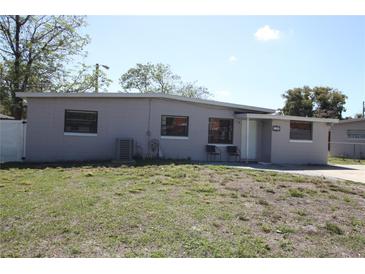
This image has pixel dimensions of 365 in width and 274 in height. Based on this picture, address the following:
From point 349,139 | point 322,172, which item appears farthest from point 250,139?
point 349,139

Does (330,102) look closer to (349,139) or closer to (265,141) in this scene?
(349,139)

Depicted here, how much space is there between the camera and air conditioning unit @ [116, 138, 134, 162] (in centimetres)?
1258

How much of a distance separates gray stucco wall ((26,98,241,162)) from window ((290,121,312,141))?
329cm

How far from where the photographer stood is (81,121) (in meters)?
12.9

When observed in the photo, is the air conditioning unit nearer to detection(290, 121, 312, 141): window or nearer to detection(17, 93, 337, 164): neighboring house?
detection(17, 93, 337, 164): neighboring house

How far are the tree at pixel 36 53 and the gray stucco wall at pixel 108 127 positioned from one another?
9.63 m

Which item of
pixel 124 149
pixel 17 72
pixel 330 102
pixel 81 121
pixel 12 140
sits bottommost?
pixel 124 149

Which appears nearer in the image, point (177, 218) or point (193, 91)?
point (177, 218)

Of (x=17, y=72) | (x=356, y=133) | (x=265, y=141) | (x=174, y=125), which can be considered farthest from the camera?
(x=356, y=133)

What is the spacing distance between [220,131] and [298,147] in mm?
3647

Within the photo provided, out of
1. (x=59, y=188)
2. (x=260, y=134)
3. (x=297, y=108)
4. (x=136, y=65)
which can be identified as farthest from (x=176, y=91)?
(x=59, y=188)

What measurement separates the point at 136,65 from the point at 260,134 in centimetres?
2690

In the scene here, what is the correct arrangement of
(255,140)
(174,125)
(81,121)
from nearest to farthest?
1. (81,121)
2. (174,125)
3. (255,140)

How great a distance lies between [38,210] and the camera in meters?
5.20
